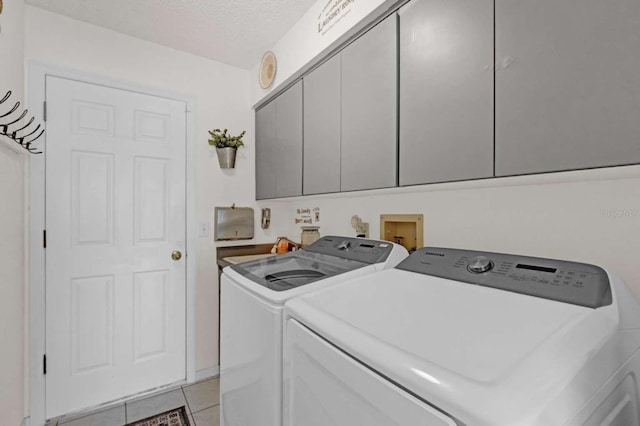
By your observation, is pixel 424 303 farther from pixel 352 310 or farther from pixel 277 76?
pixel 277 76

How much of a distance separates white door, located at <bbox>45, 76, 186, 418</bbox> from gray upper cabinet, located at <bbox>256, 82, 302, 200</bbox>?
59cm

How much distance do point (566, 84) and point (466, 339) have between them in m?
0.70

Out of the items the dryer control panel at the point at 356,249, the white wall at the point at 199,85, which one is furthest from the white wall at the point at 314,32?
the dryer control panel at the point at 356,249

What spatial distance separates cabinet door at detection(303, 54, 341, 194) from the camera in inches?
63.7

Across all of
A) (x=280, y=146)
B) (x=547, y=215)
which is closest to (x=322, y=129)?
(x=280, y=146)

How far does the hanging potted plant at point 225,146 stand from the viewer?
2377 millimetres

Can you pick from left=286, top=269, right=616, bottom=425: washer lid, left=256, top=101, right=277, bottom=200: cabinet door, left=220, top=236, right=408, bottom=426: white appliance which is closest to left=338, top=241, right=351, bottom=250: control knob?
left=220, top=236, right=408, bottom=426: white appliance

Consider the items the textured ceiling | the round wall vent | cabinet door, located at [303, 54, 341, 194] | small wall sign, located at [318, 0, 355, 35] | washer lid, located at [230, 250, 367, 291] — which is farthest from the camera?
the round wall vent

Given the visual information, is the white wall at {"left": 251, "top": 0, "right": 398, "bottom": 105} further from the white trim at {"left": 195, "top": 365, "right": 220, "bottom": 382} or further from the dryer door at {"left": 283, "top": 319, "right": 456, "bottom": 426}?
the white trim at {"left": 195, "top": 365, "right": 220, "bottom": 382}

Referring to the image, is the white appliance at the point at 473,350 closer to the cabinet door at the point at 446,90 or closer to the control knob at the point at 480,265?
the control knob at the point at 480,265

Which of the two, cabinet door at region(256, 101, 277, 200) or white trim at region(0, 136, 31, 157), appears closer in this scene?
white trim at region(0, 136, 31, 157)

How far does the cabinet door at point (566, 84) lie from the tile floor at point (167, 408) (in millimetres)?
2175

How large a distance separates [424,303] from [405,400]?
329mm

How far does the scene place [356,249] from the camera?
1478mm
